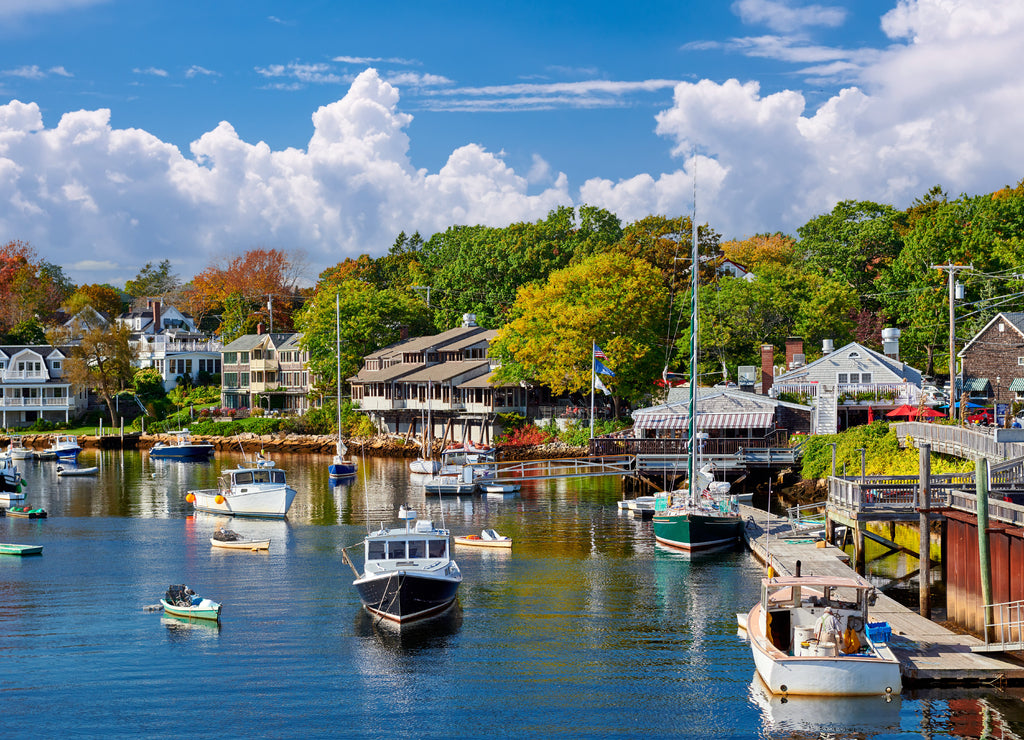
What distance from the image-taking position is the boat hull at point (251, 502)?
6309 centimetres

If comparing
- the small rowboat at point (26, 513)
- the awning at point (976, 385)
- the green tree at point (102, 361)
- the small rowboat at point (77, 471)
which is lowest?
the small rowboat at point (26, 513)

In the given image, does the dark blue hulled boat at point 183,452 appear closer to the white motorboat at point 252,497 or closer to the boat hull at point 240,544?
the white motorboat at point 252,497

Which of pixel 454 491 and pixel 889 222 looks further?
pixel 889 222

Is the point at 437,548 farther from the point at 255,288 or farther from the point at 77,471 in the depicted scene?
the point at 255,288

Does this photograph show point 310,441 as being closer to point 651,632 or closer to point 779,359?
point 779,359

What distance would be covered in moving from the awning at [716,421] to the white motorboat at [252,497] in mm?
26686

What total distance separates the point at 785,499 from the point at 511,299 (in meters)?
60.7

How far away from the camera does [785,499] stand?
67.2 meters

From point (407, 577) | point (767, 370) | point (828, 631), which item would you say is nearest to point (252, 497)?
point (407, 577)

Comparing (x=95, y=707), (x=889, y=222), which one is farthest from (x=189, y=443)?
(x=95, y=707)

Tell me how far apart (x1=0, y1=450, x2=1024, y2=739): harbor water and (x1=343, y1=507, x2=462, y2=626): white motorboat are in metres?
0.72

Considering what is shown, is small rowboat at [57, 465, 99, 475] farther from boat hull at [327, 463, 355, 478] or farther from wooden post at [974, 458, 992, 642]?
wooden post at [974, 458, 992, 642]

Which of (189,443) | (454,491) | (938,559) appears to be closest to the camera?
(938,559)

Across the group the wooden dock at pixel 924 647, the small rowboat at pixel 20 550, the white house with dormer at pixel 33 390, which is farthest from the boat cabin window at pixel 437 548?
the white house with dormer at pixel 33 390
